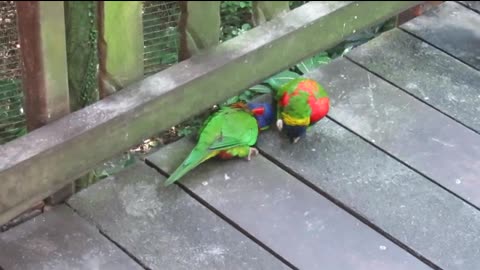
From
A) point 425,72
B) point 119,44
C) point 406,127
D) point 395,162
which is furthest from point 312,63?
point 119,44

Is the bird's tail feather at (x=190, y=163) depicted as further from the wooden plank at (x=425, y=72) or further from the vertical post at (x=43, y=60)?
the wooden plank at (x=425, y=72)

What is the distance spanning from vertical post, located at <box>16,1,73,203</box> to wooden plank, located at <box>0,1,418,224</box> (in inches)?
1.5

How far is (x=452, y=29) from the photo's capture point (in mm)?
2580

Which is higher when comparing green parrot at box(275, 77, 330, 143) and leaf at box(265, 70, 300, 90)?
green parrot at box(275, 77, 330, 143)

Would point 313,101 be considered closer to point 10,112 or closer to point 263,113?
point 263,113

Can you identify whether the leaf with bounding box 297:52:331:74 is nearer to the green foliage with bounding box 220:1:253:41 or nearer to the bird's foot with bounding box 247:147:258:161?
the green foliage with bounding box 220:1:253:41

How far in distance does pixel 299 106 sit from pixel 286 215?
0.28 m

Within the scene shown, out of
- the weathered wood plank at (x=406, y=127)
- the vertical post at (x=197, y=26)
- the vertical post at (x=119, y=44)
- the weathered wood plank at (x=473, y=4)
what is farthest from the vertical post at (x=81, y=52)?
the weathered wood plank at (x=473, y=4)

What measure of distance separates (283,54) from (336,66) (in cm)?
40

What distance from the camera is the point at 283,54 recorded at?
6.61 ft

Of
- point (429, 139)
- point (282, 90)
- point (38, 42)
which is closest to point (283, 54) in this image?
point (282, 90)

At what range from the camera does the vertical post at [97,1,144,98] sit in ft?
5.41

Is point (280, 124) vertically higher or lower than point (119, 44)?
lower

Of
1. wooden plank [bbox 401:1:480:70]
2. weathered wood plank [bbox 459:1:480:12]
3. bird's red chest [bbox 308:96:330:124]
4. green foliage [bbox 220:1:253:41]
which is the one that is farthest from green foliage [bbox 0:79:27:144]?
weathered wood plank [bbox 459:1:480:12]
